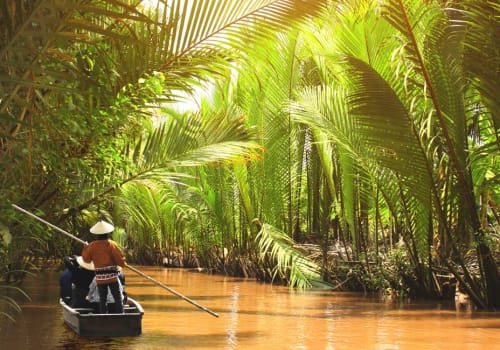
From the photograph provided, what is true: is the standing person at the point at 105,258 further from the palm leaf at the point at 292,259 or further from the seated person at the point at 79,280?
the palm leaf at the point at 292,259

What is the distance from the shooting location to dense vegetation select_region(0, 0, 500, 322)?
177 inches

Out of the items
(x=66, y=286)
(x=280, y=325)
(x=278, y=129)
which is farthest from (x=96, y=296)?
(x=278, y=129)

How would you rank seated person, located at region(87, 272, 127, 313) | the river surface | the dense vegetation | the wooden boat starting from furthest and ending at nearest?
1. seated person, located at region(87, 272, 127, 313)
2. the river surface
3. the wooden boat
4. the dense vegetation

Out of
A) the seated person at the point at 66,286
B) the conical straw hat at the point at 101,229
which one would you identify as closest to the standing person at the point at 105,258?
the conical straw hat at the point at 101,229

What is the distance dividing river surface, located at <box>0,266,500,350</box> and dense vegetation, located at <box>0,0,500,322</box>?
78cm

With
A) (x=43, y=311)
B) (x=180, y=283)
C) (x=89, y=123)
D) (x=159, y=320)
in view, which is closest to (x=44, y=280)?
(x=180, y=283)

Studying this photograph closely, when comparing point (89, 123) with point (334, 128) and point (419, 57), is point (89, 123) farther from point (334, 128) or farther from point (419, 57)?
point (334, 128)

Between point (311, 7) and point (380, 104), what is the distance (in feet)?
16.1

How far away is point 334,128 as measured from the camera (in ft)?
42.3

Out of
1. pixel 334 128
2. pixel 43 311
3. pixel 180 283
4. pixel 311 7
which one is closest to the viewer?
pixel 311 7

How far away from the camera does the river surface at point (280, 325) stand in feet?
28.5

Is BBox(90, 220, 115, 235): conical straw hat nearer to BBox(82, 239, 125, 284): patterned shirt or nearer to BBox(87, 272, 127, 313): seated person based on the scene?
BBox(82, 239, 125, 284): patterned shirt

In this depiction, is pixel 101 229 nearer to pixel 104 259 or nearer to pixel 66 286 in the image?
pixel 104 259

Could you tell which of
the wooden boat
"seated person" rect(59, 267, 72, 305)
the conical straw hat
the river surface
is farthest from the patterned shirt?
"seated person" rect(59, 267, 72, 305)
